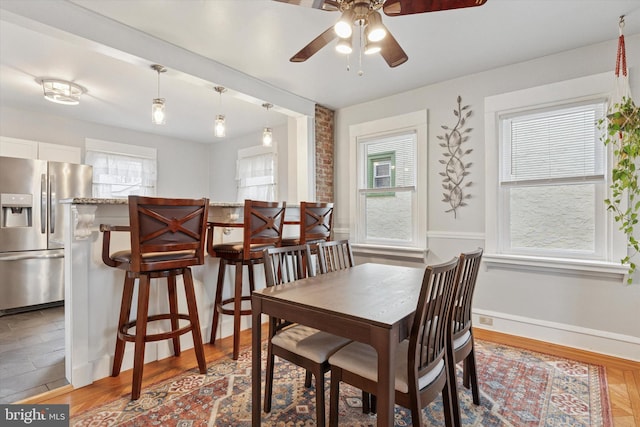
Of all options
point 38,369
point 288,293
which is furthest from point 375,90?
point 38,369

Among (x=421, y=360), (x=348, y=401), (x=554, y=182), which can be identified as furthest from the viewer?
(x=554, y=182)

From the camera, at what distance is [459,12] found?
7.19ft

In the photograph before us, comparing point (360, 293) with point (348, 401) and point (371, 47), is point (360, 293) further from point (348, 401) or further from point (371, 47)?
point (371, 47)

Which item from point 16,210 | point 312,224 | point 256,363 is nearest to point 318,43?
point 312,224

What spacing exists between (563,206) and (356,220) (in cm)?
208

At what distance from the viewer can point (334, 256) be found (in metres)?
2.32

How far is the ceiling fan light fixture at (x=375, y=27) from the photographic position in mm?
1562

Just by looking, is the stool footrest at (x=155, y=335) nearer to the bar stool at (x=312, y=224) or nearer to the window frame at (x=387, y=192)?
the bar stool at (x=312, y=224)

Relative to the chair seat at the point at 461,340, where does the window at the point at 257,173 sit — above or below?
above

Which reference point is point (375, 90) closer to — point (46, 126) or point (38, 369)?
A: point (38, 369)

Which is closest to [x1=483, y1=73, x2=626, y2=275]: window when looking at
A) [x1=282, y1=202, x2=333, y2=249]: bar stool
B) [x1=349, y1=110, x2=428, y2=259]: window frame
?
[x1=349, y1=110, x2=428, y2=259]: window frame

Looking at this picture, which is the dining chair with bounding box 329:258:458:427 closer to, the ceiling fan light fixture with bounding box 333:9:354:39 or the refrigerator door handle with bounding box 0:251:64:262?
the ceiling fan light fixture with bounding box 333:9:354:39

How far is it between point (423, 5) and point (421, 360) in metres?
1.60

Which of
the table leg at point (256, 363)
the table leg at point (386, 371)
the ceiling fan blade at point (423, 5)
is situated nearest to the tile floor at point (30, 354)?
the table leg at point (256, 363)
